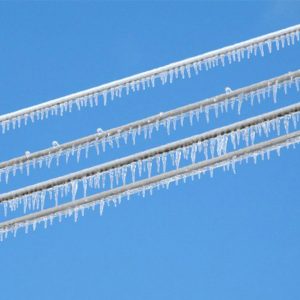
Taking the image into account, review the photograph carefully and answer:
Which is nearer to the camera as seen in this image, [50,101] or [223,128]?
[223,128]

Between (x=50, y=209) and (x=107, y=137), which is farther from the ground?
(x=107, y=137)

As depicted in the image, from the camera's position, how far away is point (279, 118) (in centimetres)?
2030

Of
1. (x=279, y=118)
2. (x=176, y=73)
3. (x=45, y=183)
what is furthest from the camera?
(x=176, y=73)

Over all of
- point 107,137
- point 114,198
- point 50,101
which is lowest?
point 114,198

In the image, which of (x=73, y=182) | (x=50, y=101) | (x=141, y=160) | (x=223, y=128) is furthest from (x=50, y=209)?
(x=50, y=101)

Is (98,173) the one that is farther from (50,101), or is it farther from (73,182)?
(50,101)

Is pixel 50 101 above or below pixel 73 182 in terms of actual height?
above

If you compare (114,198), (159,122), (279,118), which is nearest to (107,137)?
(159,122)

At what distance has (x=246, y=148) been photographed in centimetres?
2033

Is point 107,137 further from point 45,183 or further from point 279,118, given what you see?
point 279,118

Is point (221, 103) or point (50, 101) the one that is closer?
point (221, 103)

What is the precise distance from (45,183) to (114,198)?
183 cm

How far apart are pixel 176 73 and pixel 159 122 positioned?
3265 millimetres

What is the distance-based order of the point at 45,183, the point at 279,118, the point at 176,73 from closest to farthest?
1. the point at 279,118
2. the point at 45,183
3. the point at 176,73
